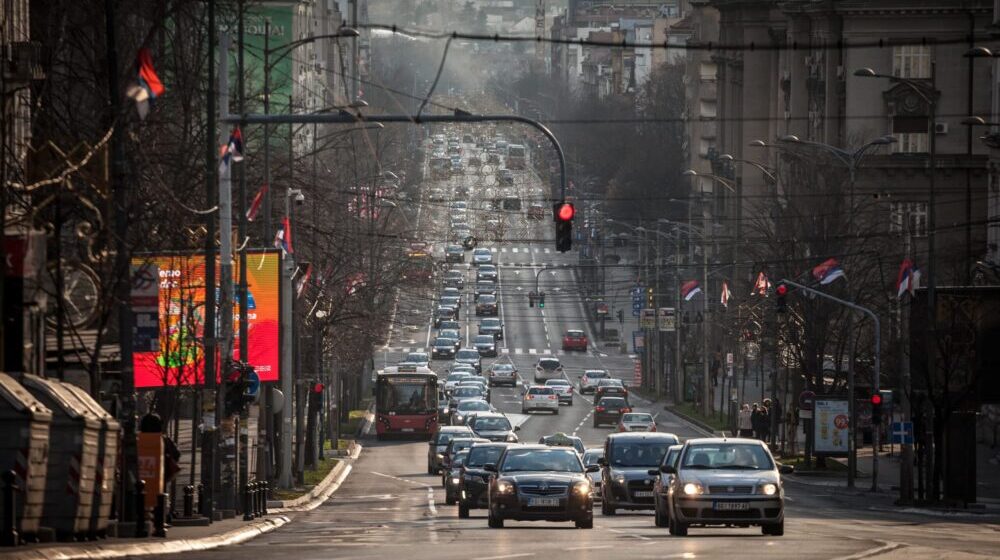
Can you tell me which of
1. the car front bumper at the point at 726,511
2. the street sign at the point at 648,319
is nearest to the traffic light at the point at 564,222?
the car front bumper at the point at 726,511

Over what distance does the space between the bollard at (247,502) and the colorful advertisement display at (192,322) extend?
4040 mm

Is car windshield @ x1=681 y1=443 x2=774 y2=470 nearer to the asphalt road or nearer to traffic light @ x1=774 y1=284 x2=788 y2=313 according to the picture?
the asphalt road

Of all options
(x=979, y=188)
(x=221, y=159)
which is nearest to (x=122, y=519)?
(x=221, y=159)

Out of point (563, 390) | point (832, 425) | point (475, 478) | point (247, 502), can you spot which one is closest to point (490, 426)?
point (832, 425)

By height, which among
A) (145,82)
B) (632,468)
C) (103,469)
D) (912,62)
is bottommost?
(632,468)

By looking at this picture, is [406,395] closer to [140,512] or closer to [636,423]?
[636,423]

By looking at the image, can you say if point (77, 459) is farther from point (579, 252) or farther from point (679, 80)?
point (679, 80)

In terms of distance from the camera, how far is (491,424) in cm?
6375

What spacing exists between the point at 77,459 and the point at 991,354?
1227 inches

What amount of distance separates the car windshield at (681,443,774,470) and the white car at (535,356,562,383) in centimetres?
8258

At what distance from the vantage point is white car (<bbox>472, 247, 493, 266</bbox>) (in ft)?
501

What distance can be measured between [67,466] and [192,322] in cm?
1751

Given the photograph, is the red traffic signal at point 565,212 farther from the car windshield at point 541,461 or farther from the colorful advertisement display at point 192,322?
the colorful advertisement display at point 192,322

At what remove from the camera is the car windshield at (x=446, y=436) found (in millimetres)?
59000
